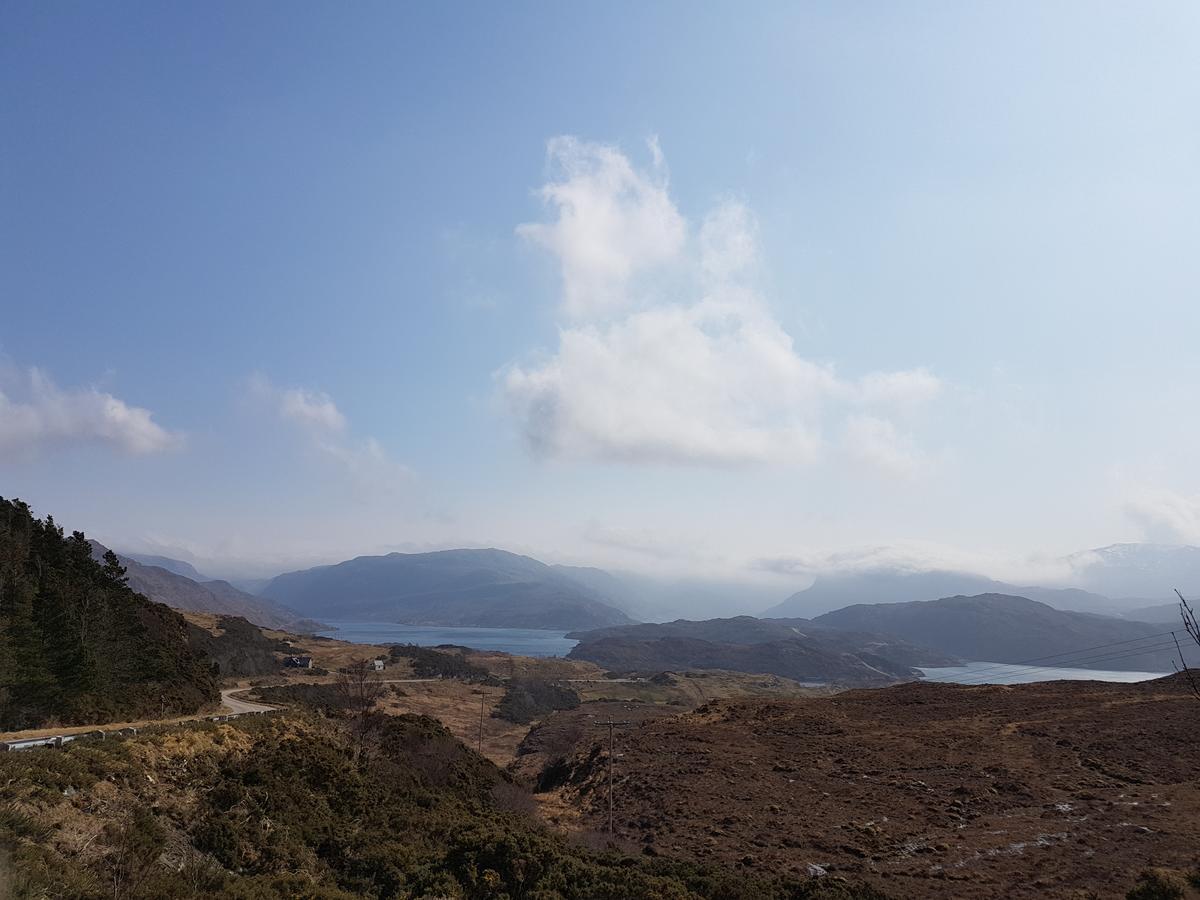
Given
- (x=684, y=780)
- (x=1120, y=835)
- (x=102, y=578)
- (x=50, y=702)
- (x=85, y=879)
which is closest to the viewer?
(x=85, y=879)

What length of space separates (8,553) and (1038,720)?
79704mm

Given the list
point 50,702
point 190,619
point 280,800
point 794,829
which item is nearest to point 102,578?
point 50,702

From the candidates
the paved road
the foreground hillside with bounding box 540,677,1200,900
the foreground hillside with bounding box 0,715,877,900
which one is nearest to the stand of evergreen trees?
the paved road

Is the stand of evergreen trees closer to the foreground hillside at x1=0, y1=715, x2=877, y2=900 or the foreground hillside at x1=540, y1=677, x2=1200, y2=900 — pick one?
the foreground hillside at x1=0, y1=715, x2=877, y2=900

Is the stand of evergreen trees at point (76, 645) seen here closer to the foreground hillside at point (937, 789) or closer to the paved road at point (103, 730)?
the paved road at point (103, 730)

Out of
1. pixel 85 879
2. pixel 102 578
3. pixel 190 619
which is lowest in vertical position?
pixel 190 619

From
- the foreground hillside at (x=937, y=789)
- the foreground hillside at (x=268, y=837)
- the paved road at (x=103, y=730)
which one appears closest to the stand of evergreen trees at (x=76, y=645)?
the paved road at (x=103, y=730)

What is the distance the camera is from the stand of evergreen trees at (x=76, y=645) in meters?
34.3

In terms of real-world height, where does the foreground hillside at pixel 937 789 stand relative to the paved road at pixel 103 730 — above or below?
below

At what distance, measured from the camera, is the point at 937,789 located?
36000 mm

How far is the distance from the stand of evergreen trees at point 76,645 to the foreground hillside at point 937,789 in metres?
29.8

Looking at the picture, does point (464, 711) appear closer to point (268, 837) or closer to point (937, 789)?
point (937, 789)

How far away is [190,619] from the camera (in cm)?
11688

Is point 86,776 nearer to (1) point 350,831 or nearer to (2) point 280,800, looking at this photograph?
(2) point 280,800
